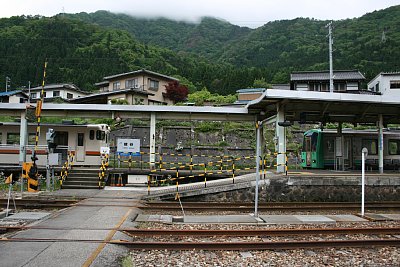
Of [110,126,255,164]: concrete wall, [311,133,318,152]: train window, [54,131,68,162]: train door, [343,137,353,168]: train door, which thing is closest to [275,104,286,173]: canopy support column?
[311,133,318,152]: train window

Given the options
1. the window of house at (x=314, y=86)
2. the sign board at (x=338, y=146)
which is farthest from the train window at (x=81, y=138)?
the window of house at (x=314, y=86)

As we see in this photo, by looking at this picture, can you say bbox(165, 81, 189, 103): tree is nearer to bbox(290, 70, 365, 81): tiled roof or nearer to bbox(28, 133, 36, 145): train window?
bbox(290, 70, 365, 81): tiled roof

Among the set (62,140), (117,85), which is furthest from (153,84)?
(62,140)

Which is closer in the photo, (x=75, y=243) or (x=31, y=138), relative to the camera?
(x=75, y=243)

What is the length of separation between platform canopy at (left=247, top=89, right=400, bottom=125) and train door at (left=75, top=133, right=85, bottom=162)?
9441 millimetres

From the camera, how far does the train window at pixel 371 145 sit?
1988 cm

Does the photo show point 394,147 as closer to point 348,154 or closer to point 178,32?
point 348,154

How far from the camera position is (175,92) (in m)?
48.3

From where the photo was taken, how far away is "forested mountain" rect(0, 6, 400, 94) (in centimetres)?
6562

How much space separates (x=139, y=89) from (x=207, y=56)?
65406 mm

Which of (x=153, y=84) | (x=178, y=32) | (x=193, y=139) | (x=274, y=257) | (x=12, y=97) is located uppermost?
(x=178, y=32)

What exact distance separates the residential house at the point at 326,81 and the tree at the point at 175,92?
14775mm

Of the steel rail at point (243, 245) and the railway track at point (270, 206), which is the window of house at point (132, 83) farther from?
the steel rail at point (243, 245)

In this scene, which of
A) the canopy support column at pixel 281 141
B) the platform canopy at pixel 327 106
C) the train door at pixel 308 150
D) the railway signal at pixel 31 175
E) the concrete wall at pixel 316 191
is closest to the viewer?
the concrete wall at pixel 316 191
